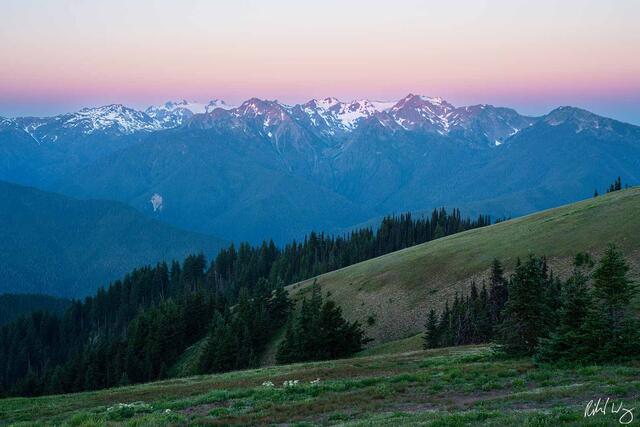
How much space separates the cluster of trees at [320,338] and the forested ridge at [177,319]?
1.13 ft

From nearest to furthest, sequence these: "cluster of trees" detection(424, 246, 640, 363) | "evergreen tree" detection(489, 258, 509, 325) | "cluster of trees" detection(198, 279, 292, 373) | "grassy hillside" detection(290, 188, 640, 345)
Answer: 1. "cluster of trees" detection(424, 246, 640, 363)
2. "evergreen tree" detection(489, 258, 509, 325)
3. "grassy hillside" detection(290, 188, 640, 345)
4. "cluster of trees" detection(198, 279, 292, 373)

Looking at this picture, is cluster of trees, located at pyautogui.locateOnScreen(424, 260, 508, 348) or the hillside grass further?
cluster of trees, located at pyautogui.locateOnScreen(424, 260, 508, 348)

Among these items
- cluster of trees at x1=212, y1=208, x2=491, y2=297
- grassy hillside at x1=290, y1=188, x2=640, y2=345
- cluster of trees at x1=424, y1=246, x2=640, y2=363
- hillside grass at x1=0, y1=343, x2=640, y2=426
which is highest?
cluster of trees at x1=212, y1=208, x2=491, y2=297

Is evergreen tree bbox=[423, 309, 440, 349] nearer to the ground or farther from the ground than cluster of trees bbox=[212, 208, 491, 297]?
nearer to the ground

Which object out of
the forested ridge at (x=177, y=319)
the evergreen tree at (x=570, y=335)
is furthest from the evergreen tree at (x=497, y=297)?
the evergreen tree at (x=570, y=335)

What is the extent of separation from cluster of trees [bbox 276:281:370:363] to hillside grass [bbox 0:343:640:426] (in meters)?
22.7

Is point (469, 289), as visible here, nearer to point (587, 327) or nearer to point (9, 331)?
point (587, 327)

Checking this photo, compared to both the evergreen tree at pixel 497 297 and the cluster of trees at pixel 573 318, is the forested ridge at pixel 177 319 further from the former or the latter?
the cluster of trees at pixel 573 318

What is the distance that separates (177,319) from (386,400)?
77423mm

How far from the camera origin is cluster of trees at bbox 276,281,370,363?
6078 centimetres

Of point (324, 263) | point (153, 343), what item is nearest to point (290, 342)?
point (153, 343)

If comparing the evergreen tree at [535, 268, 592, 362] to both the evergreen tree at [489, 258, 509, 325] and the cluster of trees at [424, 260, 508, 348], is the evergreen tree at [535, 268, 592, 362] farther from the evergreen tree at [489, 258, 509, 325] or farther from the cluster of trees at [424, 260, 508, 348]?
the evergreen tree at [489, 258, 509, 325]

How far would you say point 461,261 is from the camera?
84.4 m

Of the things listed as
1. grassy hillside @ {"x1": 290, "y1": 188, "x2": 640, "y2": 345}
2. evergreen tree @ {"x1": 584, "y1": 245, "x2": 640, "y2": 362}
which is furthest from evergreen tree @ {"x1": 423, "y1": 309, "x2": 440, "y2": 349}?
evergreen tree @ {"x1": 584, "y1": 245, "x2": 640, "y2": 362}
